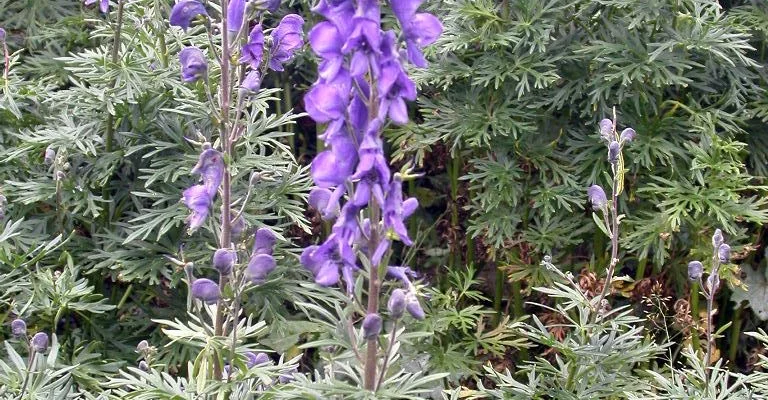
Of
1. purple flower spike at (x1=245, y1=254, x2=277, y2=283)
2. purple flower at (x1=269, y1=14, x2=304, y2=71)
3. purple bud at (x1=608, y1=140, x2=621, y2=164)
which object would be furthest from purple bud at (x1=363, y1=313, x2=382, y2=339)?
purple bud at (x1=608, y1=140, x2=621, y2=164)

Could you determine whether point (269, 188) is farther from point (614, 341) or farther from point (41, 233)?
point (614, 341)

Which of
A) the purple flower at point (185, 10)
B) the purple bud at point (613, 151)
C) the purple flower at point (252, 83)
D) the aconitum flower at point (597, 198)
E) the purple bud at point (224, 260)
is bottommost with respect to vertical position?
the aconitum flower at point (597, 198)

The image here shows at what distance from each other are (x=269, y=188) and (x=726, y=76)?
1.55 metres

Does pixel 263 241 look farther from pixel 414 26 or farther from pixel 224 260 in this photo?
pixel 414 26

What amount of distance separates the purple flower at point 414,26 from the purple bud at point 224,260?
1.76 ft

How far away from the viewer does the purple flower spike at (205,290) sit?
74.4 inches

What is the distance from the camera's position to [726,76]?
3172mm

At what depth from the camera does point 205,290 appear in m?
1.90

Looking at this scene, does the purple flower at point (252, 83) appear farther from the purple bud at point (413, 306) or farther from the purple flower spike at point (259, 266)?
the purple bud at point (413, 306)

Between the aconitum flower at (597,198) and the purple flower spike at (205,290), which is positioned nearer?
the purple flower spike at (205,290)

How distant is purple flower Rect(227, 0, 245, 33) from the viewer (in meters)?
1.95

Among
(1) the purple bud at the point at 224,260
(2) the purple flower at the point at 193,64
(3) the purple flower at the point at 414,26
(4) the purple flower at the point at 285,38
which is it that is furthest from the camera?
(4) the purple flower at the point at 285,38

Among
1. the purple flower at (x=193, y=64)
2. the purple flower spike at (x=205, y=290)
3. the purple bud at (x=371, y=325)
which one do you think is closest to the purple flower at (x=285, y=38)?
the purple flower at (x=193, y=64)

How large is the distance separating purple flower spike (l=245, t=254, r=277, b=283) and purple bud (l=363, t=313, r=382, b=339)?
32 cm
